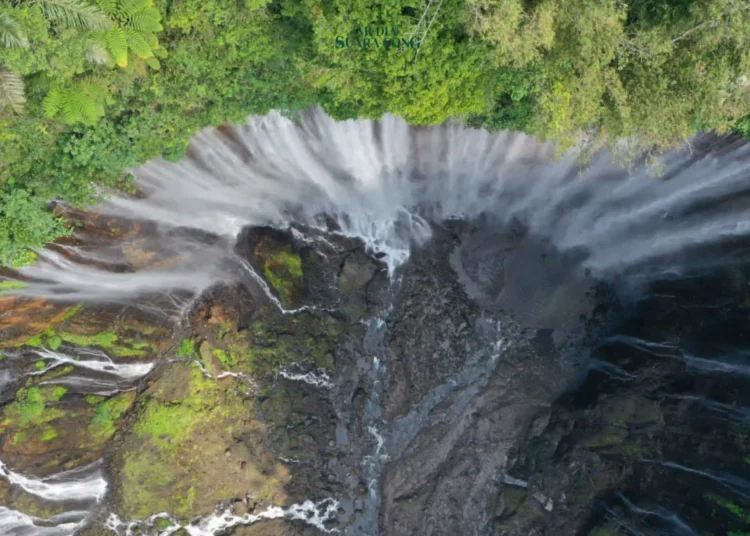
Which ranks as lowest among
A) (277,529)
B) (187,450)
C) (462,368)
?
(277,529)

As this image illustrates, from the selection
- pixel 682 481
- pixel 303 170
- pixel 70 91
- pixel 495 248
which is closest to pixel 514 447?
pixel 682 481

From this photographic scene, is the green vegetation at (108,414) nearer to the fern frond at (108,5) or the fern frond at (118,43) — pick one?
the fern frond at (118,43)

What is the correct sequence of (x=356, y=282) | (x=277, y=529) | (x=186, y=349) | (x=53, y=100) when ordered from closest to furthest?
(x=53, y=100)
(x=186, y=349)
(x=277, y=529)
(x=356, y=282)

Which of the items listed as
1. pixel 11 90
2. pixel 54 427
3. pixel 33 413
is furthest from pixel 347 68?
pixel 54 427

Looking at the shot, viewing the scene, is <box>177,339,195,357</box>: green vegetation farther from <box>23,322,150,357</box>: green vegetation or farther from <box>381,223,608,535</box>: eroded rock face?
<box>381,223,608,535</box>: eroded rock face

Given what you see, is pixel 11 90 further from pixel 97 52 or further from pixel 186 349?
pixel 186 349

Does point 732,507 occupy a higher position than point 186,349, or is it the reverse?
point 186,349

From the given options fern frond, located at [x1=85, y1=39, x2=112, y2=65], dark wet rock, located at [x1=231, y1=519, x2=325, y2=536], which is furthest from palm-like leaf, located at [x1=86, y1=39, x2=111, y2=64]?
dark wet rock, located at [x1=231, y1=519, x2=325, y2=536]

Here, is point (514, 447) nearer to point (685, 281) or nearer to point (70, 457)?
point (685, 281)

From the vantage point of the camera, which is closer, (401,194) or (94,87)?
(94,87)
